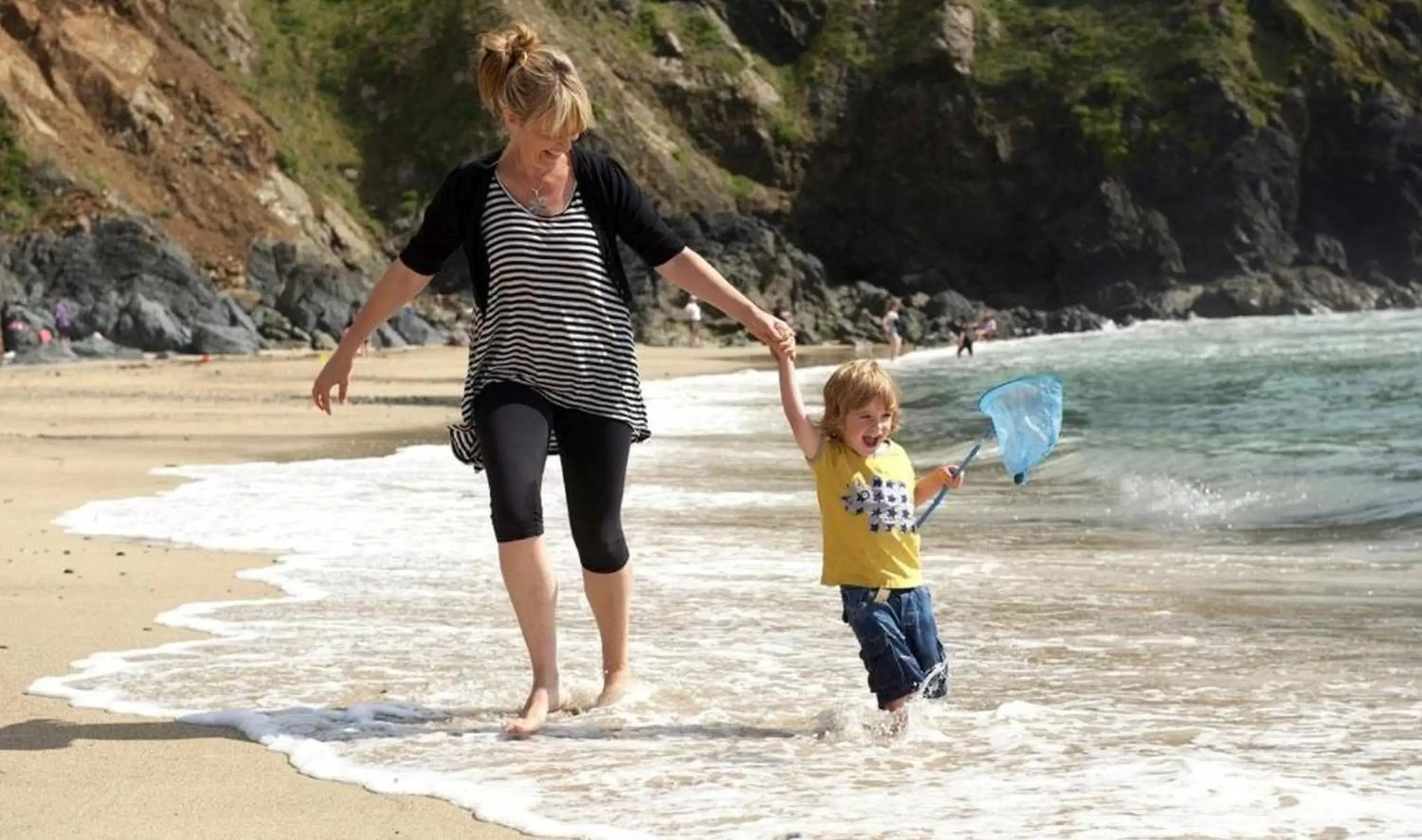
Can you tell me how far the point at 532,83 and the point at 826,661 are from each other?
7.03ft

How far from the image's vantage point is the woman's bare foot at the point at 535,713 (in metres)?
5.19

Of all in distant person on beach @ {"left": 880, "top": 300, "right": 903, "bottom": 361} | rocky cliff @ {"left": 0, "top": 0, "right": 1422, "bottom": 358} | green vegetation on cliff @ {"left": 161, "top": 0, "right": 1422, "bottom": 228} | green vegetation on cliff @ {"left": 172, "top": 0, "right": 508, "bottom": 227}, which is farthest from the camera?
green vegetation on cliff @ {"left": 161, "top": 0, "right": 1422, "bottom": 228}

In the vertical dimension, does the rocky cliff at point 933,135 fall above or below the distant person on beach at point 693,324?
above

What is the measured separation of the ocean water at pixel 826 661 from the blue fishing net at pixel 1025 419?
0.68 m

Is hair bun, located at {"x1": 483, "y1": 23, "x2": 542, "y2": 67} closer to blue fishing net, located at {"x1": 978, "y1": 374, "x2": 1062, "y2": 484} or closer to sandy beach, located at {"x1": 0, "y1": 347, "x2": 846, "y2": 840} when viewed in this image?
blue fishing net, located at {"x1": 978, "y1": 374, "x2": 1062, "y2": 484}

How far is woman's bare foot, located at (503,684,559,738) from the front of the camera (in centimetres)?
519

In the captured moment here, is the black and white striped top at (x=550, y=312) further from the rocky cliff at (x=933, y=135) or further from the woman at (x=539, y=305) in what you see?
the rocky cliff at (x=933, y=135)

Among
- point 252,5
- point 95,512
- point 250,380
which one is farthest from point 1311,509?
point 252,5

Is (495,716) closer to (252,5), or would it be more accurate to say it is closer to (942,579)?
(942,579)

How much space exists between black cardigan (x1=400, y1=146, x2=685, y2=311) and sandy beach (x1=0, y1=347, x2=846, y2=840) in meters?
1.35

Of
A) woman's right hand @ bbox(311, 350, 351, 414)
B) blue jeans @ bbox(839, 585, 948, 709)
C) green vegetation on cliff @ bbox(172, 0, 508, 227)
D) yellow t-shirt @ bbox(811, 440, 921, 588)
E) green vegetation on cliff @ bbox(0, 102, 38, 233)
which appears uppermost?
green vegetation on cliff @ bbox(172, 0, 508, 227)

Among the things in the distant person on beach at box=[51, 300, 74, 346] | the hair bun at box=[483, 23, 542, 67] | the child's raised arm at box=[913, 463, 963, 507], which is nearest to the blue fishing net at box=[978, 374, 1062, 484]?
the child's raised arm at box=[913, 463, 963, 507]

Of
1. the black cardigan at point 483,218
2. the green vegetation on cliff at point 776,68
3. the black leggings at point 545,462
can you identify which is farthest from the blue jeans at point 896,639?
the green vegetation on cliff at point 776,68

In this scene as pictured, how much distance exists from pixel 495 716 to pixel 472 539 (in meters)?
4.42
